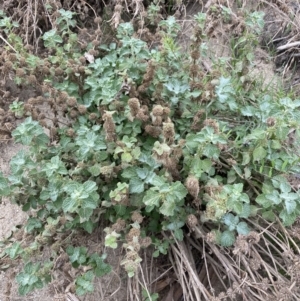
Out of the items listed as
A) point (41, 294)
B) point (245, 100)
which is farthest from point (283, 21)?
point (41, 294)

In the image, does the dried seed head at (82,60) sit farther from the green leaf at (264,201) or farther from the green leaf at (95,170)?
the green leaf at (264,201)

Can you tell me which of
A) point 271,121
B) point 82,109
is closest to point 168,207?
point 271,121

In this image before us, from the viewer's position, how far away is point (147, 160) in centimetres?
156

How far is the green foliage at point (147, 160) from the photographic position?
4.83 ft

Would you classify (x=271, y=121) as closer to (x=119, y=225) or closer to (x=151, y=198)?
(x=151, y=198)

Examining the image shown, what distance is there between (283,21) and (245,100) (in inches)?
31.1

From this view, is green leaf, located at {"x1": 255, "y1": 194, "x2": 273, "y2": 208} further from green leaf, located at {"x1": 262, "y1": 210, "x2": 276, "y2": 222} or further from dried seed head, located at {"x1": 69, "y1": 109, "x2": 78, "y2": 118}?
dried seed head, located at {"x1": 69, "y1": 109, "x2": 78, "y2": 118}

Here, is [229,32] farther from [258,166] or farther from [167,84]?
[258,166]

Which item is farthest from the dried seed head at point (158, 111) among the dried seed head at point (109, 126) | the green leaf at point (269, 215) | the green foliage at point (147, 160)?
the green leaf at point (269, 215)

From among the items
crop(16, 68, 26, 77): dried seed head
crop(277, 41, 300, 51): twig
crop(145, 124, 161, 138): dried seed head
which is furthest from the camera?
crop(277, 41, 300, 51): twig

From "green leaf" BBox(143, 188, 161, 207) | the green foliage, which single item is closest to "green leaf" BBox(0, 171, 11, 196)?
the green foliage

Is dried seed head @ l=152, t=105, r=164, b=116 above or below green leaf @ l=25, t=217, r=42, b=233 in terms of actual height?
above

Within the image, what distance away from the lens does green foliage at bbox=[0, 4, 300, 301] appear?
1.47 meters

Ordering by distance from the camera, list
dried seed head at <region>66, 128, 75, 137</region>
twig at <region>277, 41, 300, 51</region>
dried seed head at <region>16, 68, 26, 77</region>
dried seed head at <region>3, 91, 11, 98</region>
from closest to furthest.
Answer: dried seed head at <region>66, 128, 75, 137</region> → dried seed head at <region>16, 68, 26, 77</region> → dried seed head at <region>3, 91, 11, 98</region> → twig at <region>277, 41, 300, 51</region>
